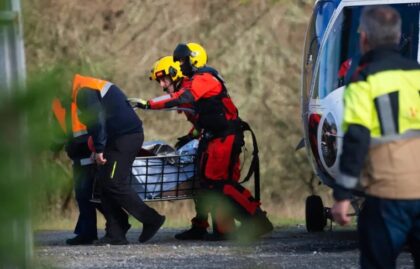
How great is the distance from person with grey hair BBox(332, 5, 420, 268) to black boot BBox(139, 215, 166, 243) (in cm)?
685

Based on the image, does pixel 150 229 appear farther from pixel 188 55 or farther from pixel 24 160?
pixel 24 160

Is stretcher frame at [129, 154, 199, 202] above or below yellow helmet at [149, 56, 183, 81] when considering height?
below

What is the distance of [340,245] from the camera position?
1225 centimetres

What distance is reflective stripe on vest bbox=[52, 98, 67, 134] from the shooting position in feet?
6.12

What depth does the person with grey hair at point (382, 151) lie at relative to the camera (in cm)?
539

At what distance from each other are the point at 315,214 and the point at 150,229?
235 cm

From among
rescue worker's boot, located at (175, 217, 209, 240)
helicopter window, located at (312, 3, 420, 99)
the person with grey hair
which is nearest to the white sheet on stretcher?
rescue worker's boot, located at (175, 217, 209, 240)

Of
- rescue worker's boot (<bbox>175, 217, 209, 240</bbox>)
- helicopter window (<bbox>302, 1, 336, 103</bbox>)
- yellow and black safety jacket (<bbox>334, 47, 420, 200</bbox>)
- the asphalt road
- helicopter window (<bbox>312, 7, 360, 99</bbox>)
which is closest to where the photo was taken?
yellow and black safety jacket (<bbox>334, 47, 420, 200</bbox>)

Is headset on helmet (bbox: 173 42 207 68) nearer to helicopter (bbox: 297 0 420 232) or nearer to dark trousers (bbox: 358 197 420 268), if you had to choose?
helicopter (bbox: 297 0 420 232)

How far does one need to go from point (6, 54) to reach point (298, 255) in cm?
889

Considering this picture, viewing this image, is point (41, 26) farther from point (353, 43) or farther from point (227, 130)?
point (227, 130)

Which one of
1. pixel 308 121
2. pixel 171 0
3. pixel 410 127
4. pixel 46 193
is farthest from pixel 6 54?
pixel 171 0

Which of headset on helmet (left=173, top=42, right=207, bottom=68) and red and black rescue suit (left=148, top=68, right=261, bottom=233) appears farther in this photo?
headset on helmet (left=173, top=42, right=207, bottom=68)

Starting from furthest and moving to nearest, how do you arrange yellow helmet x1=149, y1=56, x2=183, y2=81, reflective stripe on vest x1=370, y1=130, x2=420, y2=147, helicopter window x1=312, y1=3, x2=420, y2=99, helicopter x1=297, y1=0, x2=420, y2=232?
1. yellow helmet x1=149, y1=56, x2=183, y2=81
2. helicopter window x1=312, y1=3, x2=420, y2=99
3. helicopter x1=297, y1=0, x2=420, y2=232
4. reflective stripe on vest x1=370, y1=130, x2=420, y2=147
